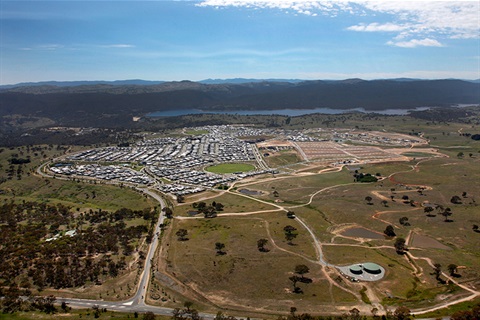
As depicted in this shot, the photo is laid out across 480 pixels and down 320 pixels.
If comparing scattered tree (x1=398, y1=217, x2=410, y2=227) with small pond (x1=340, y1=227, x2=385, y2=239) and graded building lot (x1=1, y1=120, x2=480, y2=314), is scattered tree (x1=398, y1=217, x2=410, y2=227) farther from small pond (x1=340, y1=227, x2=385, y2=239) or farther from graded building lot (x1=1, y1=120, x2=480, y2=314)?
small pond (x1=340, y1=227, x2=385, y2=239)

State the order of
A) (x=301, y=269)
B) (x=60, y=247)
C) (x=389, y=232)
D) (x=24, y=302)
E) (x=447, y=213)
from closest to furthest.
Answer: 1. (x=24, y=302)
2. (x=301, y=269)
3. (x=60, y=247)
4. (x=389, y=232)
5. (x=447, y=213)

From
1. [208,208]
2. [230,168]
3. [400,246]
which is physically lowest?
[208,208]

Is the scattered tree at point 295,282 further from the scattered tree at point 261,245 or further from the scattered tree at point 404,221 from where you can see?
the scattered tree at point 404,221

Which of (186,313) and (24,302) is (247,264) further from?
(24,302)

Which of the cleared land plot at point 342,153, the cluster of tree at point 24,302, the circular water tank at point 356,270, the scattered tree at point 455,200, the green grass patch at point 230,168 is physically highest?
the cleared land plot at point 342,153

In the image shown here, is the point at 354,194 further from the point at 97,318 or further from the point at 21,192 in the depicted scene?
the point at 21,192

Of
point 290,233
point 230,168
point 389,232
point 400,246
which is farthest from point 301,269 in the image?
point 230,168

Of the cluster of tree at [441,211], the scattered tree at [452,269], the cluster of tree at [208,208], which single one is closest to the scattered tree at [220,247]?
the cluster of tree at [208,208]

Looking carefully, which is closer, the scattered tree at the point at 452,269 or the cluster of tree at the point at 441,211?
the scattered tree at the point at 452,269
